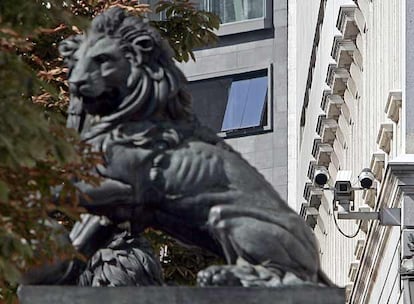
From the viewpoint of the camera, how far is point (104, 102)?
18.2 m

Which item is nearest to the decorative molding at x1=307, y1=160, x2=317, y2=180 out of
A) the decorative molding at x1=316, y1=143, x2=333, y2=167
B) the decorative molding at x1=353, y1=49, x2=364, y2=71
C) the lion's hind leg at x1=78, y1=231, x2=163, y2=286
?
the decorative molding at x1=316, y1=143, x2=333, y2=167

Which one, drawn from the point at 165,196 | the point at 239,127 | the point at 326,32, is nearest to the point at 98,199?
the point at 165,196

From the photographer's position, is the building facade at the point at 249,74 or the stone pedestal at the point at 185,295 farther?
the building facade at the point at 249,74

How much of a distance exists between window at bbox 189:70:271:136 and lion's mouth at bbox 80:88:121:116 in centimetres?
6071

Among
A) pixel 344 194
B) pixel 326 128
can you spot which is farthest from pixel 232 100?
pixel 344 194

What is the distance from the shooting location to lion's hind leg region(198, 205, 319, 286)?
704 inches

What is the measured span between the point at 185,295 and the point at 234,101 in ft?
204

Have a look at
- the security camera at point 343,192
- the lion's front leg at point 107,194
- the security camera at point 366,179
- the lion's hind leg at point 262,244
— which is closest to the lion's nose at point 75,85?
the lion's front leg at point 107,194

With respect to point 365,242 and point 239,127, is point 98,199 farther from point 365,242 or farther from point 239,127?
point 239,127

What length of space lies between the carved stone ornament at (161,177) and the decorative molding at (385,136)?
2538cm

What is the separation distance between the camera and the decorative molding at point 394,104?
138 feet

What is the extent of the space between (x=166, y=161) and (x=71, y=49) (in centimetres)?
99

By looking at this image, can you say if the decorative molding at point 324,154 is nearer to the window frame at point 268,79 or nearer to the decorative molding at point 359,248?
the decorative molding at point 359,248

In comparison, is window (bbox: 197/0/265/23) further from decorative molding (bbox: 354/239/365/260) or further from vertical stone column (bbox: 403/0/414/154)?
vertical stone column (bbox: 403/0/414/154)
